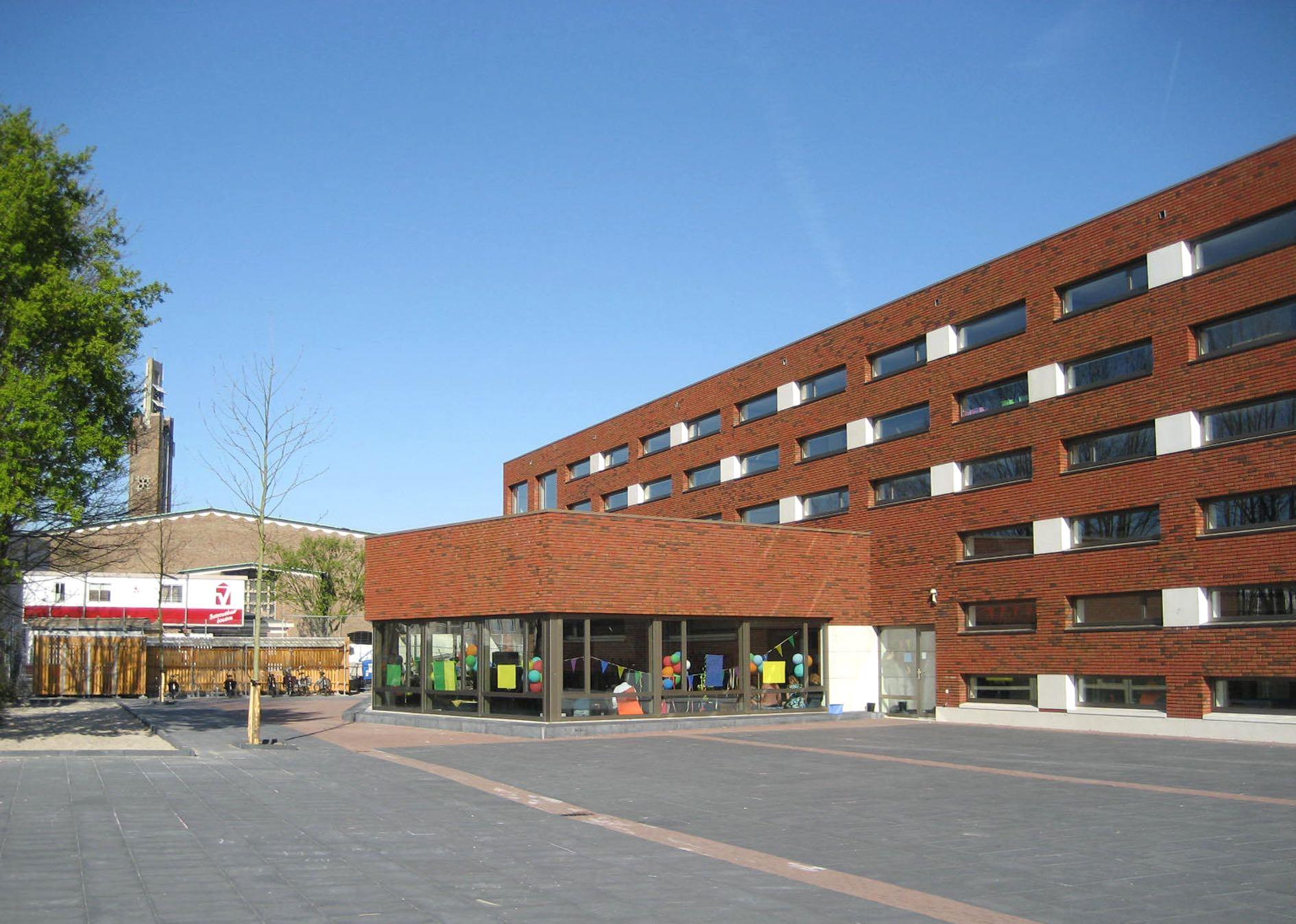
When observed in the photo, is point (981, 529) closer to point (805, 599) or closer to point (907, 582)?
point (907, 582)

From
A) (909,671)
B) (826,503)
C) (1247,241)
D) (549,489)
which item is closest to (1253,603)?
(1247,241)

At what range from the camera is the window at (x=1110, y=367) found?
25547 millimetres

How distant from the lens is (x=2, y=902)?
807 cm

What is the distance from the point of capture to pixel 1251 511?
23203 millimetres

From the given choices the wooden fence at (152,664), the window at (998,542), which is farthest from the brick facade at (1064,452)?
the wooden fence at (152,664)

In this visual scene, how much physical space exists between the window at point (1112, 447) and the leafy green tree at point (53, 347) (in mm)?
20184

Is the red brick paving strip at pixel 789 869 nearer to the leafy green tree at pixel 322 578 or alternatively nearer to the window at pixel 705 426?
the window at pixel 705 426

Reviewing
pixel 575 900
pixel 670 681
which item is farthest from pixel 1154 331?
pixel 575 900

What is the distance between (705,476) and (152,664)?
69.5 feet

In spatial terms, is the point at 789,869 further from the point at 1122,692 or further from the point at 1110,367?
the point at 1110,367

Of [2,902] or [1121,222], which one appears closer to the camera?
[2,902]

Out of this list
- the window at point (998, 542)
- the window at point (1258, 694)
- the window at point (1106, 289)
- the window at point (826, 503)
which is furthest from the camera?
the window at point (826, 503)

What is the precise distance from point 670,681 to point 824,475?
9518 mm

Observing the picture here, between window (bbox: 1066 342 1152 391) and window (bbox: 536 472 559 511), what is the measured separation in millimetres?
27924
